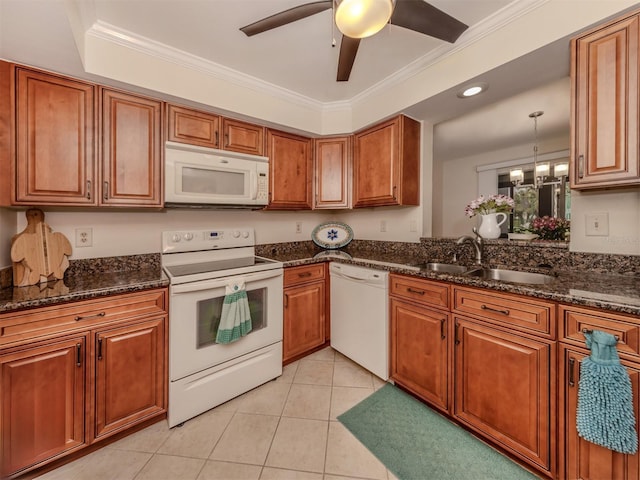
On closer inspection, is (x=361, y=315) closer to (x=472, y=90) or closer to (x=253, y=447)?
(x=253, y=447)

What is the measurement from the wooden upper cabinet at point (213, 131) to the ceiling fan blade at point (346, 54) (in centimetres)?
92

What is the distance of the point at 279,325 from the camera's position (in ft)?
6.62

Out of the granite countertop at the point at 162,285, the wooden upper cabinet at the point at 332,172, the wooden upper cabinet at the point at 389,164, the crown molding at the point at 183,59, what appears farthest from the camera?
the wooden upper cabinet at the point at 332,172

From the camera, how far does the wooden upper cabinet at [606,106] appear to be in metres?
1.17

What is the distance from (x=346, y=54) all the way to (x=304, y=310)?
184 cm

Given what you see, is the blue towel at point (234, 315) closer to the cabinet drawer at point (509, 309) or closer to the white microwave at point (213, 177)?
the white microwave at point (213, 177)

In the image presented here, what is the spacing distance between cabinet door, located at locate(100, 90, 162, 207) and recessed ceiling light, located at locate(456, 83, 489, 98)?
2.10 meters

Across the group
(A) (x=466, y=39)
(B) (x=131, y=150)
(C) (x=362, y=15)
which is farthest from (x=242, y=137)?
(A) (x=466, y=39)

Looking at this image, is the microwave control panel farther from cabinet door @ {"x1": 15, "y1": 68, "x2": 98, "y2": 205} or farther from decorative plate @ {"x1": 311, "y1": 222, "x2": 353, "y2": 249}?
cabinet door @ {"x1": 15, "y1": 68, "x2": 98, "y2": 205}

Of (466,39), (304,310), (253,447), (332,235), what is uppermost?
(466,39)

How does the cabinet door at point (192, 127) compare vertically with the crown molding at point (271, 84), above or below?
below

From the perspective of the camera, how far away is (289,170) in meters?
2.44

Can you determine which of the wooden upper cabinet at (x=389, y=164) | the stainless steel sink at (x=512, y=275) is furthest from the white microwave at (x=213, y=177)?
the stainless steel sink at (x=512, y=275)

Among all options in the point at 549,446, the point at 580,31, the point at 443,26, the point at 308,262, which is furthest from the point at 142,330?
the point at 580,31
